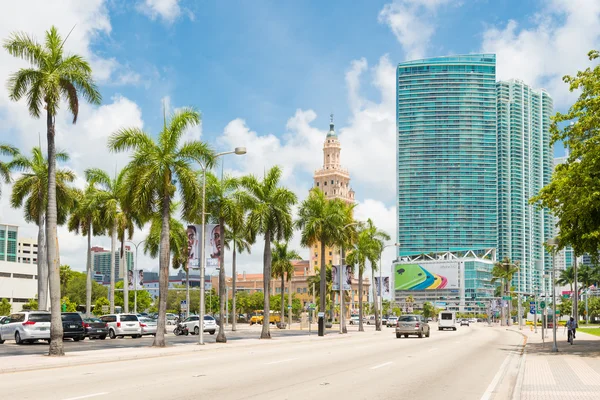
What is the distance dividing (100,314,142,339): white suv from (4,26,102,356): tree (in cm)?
2127

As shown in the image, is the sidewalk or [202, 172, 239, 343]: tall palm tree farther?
[202, 172, 239, 343]: tall palm tree

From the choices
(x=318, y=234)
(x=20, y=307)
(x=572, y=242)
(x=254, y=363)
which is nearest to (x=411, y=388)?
(x=254, y=363)

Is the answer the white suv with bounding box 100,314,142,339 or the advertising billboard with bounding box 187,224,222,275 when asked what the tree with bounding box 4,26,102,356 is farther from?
the white suv with bounding box 100,314,142,339

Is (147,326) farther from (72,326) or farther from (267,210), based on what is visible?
(267,210)

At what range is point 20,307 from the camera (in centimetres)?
10394

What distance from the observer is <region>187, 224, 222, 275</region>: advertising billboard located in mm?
37781

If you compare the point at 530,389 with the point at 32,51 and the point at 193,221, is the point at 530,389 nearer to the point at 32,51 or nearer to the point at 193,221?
the point at 32,51

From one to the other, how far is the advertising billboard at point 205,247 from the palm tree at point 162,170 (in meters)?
2.88

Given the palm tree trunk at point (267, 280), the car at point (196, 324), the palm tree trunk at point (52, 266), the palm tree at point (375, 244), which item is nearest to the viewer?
the palm tree trunk at point (52, 266)

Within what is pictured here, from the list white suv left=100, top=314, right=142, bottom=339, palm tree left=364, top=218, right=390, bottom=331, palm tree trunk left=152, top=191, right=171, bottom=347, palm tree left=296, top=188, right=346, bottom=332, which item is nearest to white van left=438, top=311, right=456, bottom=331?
palm tree left=364, top=218, right=390, bottom=331

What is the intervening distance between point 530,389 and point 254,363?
9.95 metres

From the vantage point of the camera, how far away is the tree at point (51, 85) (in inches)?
1057

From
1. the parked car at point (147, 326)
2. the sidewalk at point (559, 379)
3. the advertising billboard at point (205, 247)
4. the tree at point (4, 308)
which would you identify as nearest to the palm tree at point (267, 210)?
the advertising billboard at point (205, 247)

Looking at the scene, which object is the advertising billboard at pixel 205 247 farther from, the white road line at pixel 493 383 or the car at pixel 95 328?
the white road line at pixel 493 383
